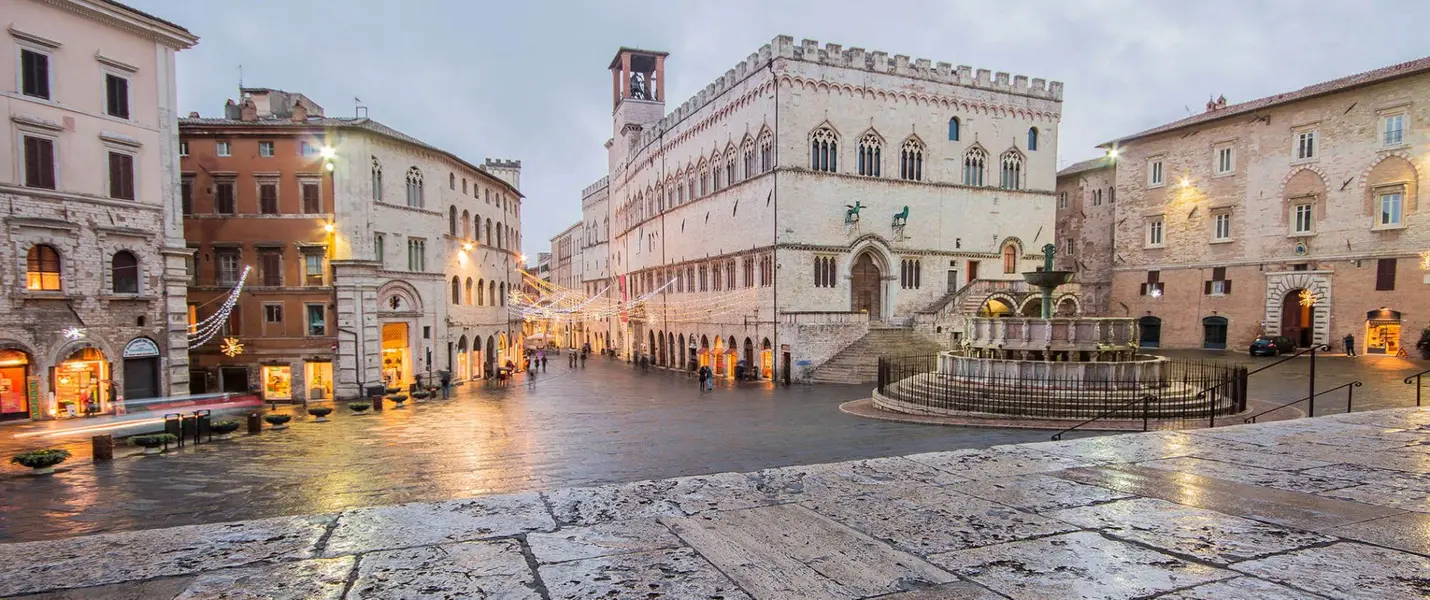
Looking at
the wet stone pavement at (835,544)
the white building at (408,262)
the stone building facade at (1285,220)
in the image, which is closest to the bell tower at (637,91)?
the white building at (408,262)

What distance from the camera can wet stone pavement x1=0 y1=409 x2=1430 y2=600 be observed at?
3463mm

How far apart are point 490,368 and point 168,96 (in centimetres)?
2033

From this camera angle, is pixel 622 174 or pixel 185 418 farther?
pixel 622 174

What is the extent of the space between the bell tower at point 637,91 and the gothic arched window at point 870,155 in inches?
912

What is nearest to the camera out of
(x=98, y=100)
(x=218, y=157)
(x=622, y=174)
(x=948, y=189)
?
(x=98, y=100)

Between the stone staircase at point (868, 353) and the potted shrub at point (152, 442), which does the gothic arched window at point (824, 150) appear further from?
the potted shrub at point (152, 442)

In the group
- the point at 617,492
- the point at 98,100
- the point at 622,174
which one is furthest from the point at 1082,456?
the point at 622,174

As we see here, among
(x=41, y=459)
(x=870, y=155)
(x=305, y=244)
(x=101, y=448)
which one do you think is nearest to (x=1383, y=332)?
(x=870, y=155)

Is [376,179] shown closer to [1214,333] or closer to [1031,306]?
[1031,306]

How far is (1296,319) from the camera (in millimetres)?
36688

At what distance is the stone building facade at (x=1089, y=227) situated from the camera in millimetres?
47938

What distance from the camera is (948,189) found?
40094 mm

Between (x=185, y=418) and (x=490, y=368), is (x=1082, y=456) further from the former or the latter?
(x=490, y=368)

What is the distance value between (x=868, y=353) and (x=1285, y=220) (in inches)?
934
